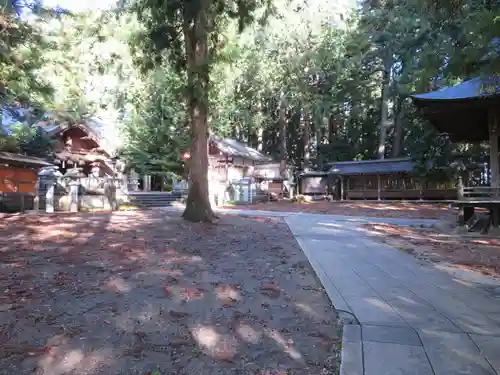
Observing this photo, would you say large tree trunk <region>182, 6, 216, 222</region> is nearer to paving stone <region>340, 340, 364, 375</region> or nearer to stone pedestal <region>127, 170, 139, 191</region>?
paving stone <region>340, 340, 364, 375</region>

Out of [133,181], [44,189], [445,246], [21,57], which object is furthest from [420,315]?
[133,181]

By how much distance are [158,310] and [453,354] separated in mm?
2784

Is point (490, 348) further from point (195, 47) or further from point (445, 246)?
point (195, 47)

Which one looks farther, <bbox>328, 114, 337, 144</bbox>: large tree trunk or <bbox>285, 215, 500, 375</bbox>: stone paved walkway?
<bbox>328, 114, 337, 144</bbox>: large tree trunk

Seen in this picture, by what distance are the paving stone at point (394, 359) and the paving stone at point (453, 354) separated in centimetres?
8

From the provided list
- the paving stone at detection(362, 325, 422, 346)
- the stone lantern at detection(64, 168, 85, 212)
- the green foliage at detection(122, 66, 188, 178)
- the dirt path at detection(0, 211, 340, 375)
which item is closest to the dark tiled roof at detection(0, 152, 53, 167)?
the stone lantern at detection(64, 168, 85, 212)

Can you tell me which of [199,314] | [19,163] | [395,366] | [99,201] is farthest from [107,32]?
[395,366]

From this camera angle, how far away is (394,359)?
9.66 ft

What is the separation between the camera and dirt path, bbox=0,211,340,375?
294 cm

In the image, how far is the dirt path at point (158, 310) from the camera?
294 centimetres

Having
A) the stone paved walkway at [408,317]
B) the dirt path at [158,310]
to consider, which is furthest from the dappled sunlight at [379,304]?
the dirt path at [158,310]

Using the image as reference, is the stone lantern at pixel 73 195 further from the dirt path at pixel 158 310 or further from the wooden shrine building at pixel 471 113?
the wooden shrine building at pixel 471 113

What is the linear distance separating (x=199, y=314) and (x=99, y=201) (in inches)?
549

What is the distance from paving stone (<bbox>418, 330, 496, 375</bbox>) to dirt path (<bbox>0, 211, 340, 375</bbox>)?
77 centimetres
